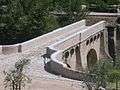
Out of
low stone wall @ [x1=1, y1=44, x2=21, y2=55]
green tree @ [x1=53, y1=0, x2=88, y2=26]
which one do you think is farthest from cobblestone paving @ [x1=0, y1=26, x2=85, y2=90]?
green tree @ [x1=53, y1=0, x2=88, y2=26]

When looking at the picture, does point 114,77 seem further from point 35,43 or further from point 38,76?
point 35,43

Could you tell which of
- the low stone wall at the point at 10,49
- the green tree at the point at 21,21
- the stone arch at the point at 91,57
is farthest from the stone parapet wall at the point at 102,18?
the low stone wall at the point at 10,49

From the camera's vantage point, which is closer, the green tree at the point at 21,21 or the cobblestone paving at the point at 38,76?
the cobblestone paving at the point at 38,76

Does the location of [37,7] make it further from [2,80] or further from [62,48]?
[2,80]

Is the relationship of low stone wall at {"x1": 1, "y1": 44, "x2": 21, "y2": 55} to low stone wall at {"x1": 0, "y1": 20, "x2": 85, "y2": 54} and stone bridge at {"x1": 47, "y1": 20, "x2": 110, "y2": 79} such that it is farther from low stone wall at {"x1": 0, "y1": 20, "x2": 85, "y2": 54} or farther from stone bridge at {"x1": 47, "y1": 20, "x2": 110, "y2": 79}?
stone bridge at {"x1": 47, "y1": 20, "x2": 110, "y2": 79}

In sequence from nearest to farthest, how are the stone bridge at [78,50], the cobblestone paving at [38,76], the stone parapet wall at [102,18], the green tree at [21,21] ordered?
the cobblestone paving at [38,76] → the stone bridge at [78,50] → the green tree at [21,21] → the stone parapet wall at [102,18]

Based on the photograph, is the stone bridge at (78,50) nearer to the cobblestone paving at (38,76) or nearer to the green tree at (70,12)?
the cobblestone paving at (38,76)

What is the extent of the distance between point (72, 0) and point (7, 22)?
38.2 ft

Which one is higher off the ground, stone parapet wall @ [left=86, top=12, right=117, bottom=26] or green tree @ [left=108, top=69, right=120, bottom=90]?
green tree @ [left=108, top=69, right=120, bottom=90]

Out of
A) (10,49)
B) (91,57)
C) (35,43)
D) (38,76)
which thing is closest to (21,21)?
(91,57)

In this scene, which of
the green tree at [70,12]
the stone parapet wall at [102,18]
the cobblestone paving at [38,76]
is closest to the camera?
the cobblestone paving at [38,76]

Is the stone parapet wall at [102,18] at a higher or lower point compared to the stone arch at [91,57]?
higher

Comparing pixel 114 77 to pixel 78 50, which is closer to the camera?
pixel 114 77

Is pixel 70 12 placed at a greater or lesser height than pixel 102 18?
greater
